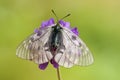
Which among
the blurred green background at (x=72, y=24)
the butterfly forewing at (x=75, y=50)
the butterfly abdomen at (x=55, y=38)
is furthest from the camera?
the blurred green background at (x=72, y=24)

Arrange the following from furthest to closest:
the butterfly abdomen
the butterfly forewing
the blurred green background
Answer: the blurred green background < the butterfly abdomen < the butterfly forewing

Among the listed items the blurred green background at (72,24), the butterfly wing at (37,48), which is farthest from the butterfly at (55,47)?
the blurred green background at (72,24)

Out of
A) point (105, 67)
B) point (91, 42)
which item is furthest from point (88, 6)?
point (105, 67)

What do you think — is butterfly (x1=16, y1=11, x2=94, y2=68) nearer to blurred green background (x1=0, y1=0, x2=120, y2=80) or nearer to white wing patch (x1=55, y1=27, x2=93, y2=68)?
white wing patch (x1=55, y1=27, x2=93, y2=68)

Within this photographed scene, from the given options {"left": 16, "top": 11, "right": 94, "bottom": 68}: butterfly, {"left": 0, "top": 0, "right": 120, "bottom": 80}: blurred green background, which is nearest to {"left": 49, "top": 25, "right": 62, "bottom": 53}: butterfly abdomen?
Result: {"left": 16, "top": 11, "right": 94, "bottom": 68}: butterfly

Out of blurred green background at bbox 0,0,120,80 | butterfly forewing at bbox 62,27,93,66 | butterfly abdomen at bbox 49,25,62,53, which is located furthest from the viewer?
blurred green background at bbox 0,0,120,80

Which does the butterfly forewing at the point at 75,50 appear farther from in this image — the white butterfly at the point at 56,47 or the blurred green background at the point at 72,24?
the blurred green background at the point at 72,24

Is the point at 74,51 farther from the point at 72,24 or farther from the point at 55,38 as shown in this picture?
the point at 72,24
